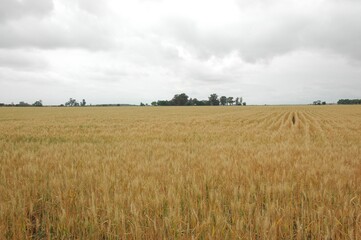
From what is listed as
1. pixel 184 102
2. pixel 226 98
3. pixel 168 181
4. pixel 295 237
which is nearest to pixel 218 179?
pixel 168 181

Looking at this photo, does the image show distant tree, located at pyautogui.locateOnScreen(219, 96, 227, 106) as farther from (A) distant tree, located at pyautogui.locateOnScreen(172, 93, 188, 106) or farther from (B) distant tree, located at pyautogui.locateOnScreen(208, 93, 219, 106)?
(A) distant tree, located at pyautogui.locateOnScreen(172, 93, 188, 106)

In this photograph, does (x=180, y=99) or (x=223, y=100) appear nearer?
(x=180, y=99)

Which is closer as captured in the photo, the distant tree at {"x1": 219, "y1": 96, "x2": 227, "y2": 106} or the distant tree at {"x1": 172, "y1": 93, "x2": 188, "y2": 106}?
the distant tree at {"x1": 172, "y1": 93, "x2": 188, "y2": 106}

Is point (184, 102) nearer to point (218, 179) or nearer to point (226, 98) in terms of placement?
point (226, 98)

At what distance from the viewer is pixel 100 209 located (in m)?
3.07

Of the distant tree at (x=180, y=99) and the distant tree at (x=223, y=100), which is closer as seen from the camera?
the distant tree at (x=180, y=99)

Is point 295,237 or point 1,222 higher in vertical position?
point 1,222

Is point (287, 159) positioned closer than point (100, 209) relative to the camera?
No

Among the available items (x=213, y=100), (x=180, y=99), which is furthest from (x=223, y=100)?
(x=180, y=99)

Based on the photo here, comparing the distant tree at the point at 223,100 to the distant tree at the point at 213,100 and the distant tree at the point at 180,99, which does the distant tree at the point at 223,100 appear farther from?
the distant tree at the point at 180,99

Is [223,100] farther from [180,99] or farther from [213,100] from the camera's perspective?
[180,99]

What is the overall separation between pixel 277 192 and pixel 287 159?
2.63 metres

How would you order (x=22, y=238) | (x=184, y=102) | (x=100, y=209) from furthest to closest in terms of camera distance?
(x=184, y=102) → (x=100, y=209) → (x=22, y=238)

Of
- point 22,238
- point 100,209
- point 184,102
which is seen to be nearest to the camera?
point 22,238
